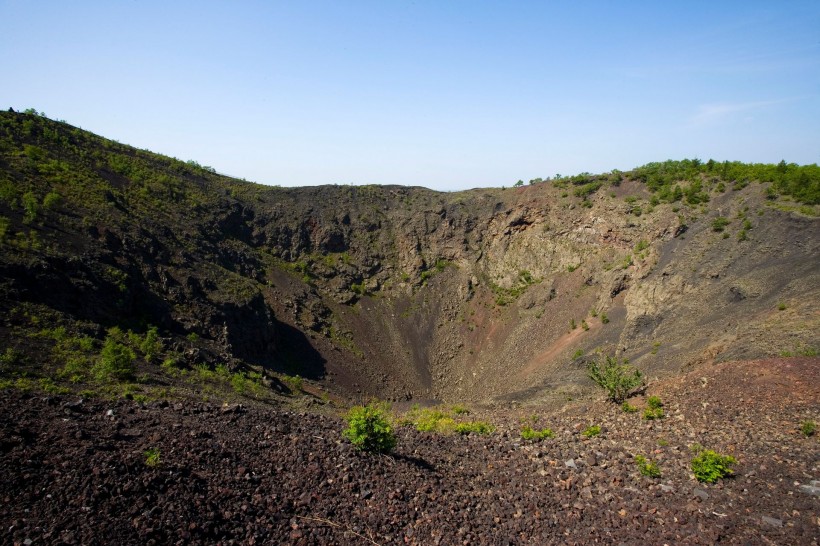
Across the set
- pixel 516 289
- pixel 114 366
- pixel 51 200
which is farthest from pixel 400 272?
pixel 114 366

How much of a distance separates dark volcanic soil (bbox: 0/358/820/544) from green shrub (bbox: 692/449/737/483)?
0.21 m

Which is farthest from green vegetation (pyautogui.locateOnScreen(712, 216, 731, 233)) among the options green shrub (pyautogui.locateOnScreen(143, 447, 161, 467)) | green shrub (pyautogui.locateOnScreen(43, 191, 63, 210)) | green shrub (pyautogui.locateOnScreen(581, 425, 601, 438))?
green shrub (pyautogui.locateOnScreen(43, 191, 63, 210))

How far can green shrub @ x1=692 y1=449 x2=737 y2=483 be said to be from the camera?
10.4 m

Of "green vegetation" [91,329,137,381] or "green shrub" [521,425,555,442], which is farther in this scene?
"green vegetation" [91,329,137,381]

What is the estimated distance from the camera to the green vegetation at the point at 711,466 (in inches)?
409

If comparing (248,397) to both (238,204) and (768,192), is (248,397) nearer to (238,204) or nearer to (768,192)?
(238,204)

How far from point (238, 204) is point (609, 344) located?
3372cm

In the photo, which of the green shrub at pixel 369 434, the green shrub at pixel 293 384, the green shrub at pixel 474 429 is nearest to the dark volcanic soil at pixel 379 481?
the green shrub at pixel 369 434

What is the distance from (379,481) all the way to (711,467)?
718 centimetres

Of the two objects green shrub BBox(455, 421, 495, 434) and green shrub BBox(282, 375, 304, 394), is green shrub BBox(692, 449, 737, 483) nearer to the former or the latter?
green shrub BBox(455, 421, 495, 434)

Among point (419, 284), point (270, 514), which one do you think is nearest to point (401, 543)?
point (270, 514)

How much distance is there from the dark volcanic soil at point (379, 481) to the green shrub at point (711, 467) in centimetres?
21

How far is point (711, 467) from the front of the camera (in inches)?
Answer: 411

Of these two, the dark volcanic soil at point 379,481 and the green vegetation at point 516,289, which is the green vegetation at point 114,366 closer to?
the dark volcanic soil at point 379,481
